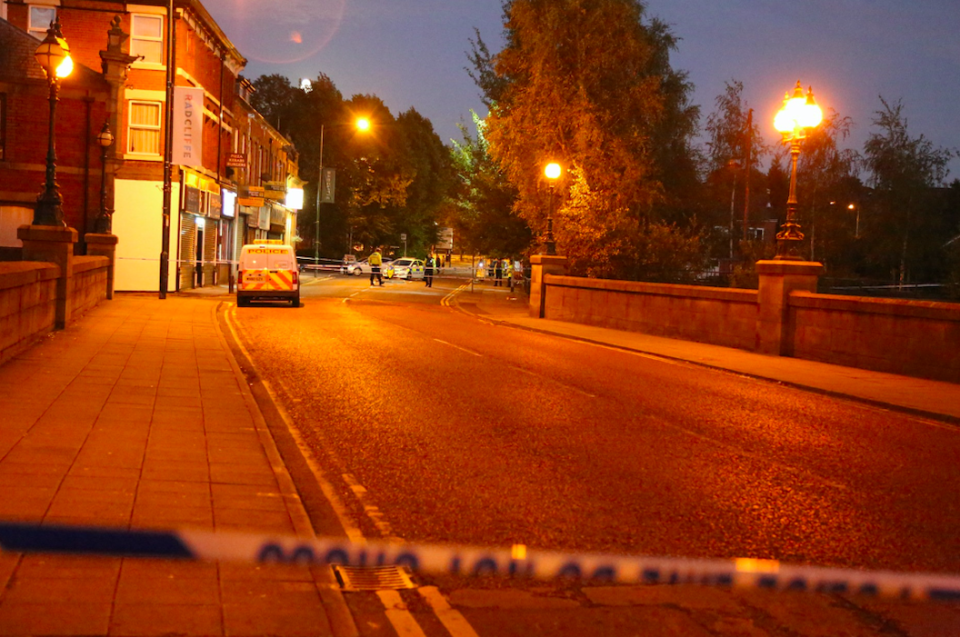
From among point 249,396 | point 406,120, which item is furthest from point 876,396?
point 406,120

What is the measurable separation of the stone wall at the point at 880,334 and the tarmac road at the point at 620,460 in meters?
2.69

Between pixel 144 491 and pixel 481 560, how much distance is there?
2.56 metres

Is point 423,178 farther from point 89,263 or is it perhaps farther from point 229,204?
point 89,263

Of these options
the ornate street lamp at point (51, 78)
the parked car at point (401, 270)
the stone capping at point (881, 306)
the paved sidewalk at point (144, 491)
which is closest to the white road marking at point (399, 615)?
the paved sidewalk at point (144, 491)

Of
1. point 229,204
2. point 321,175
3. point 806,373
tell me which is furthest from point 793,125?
point 321,175

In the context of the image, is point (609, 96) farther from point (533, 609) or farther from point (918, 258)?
point (533, 609)

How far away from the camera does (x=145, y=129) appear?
35875 millimetres

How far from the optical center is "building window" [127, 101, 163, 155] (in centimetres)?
3578

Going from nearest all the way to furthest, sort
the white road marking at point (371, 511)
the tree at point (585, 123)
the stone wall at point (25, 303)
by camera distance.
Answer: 1. the white road marking at point (371, 511)
2. the stone wall at point (25, 303)
3. the tree at point (585, 123)

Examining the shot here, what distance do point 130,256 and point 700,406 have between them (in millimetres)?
27581

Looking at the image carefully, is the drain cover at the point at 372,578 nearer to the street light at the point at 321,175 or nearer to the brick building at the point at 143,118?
the brick building at the point at 143,118

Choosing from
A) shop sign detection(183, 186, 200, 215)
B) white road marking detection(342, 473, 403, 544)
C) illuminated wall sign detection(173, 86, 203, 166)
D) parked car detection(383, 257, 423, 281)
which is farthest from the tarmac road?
parked car detection(383, 257, 423, 281)

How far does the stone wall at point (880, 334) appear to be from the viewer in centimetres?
1560

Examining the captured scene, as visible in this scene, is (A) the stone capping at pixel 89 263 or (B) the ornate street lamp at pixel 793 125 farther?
(A) the stone capping at pixel 89 263
